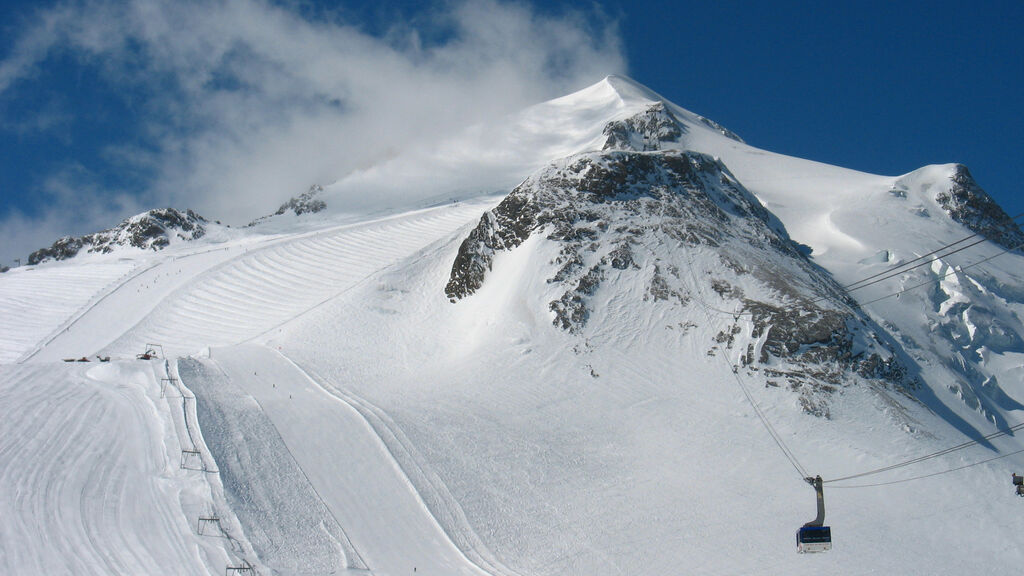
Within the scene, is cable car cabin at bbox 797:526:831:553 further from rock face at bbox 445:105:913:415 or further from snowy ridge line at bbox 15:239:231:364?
snowy ridge line at bbox 15:239:231:364

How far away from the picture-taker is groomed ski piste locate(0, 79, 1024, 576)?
30688 millimetres

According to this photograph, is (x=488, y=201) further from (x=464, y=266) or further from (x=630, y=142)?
(x=464, y=266)

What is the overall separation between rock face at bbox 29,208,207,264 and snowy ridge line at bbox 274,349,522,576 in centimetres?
6277

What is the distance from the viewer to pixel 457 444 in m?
40.1

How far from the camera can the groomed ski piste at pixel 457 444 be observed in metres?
30.7

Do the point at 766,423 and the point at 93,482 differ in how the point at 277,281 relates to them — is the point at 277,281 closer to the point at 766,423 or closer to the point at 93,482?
the point at 93,482

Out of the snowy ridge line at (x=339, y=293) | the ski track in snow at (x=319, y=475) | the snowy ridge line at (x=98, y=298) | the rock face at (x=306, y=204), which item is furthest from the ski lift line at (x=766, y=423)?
the rock face at (x=306, y=204)

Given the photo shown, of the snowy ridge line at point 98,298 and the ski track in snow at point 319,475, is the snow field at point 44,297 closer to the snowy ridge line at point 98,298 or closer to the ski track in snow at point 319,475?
the snowy ridge line at point 98,298

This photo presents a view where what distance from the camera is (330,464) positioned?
119 ft

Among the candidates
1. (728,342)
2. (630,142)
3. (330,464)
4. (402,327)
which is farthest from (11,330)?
(630,142)

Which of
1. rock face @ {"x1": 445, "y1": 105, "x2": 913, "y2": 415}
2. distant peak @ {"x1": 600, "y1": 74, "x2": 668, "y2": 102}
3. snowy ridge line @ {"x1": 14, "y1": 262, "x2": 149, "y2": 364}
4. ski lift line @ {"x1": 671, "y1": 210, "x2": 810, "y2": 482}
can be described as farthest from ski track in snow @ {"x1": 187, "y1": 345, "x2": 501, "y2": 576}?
distant peak @ {"x1": 600, "y1": 74, "x2": 668, "y2": 102}

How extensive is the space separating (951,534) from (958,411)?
15645mm

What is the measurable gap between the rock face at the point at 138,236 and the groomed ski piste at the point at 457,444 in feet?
97.7

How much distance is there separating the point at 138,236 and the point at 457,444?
7273 centimetres
